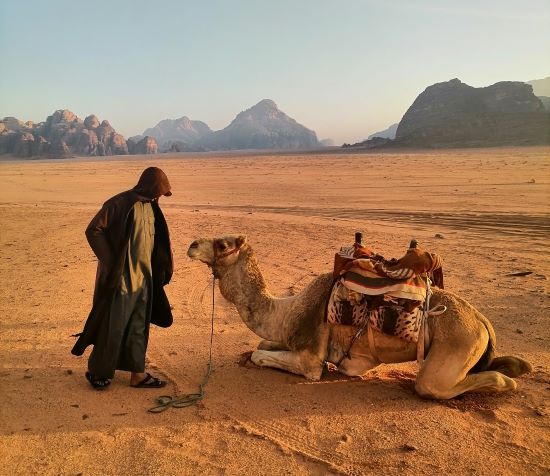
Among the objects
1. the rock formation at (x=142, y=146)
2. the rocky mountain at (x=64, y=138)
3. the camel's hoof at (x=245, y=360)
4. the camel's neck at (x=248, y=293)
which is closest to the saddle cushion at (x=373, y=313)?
the camel's neck at (x=248, y=293)

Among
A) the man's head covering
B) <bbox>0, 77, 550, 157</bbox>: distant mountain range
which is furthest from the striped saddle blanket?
<bbox>0, 77, 550, 157</bbox>: distant mountain range

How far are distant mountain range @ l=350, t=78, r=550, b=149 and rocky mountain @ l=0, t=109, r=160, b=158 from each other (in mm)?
81936

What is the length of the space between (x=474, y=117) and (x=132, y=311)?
339 ft

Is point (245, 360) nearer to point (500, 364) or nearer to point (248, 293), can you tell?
point (248, 293)

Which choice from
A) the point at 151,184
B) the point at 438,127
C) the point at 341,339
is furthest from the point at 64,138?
the point at 341,339

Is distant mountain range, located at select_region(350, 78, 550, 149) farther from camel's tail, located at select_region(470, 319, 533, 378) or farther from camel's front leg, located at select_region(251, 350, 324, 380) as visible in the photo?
camel's front leg, located at select_region(251, 350, 324, 380)

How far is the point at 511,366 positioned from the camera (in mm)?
4719

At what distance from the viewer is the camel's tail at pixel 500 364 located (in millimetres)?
4582

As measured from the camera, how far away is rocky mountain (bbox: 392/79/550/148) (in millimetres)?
78375

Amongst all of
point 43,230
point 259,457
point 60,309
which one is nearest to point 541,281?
point 259,457

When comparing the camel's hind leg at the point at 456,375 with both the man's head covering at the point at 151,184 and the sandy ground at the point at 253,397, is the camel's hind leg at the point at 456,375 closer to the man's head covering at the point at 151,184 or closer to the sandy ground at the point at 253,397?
the sandy ground at the point at 253,397

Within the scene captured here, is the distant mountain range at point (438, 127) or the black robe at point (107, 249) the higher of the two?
the distant mountain range at point (438, 127)

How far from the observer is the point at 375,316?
4.46 metres

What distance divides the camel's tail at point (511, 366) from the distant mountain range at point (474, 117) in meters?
70.2
